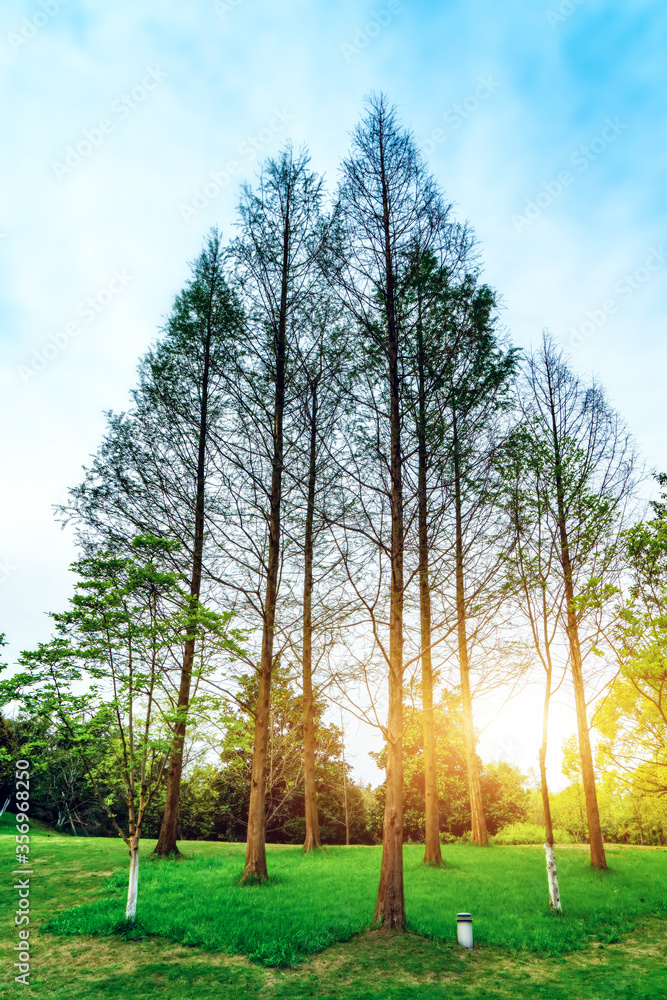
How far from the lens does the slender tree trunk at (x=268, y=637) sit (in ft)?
31.9

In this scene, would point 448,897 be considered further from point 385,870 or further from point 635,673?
point 635,673

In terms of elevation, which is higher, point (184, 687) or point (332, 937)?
point (184, 687)

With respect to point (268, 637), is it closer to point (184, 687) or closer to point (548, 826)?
point (184, 687)

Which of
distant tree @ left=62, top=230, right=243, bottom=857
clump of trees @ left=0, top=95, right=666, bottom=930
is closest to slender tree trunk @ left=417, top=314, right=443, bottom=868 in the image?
clump of trees @ left=0, top=95, right=666, bottom=930

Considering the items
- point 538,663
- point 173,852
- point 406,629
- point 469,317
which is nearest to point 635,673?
point 538,663

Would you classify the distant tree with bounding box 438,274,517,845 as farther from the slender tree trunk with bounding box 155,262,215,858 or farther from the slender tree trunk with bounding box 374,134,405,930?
the slender tree trunk with bounding box 155,262,215,858

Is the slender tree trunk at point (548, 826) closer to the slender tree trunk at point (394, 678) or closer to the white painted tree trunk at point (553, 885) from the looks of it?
the white painted tree trunk at point (553, 885)

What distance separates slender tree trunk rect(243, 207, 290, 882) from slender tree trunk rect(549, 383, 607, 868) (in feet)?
21.4

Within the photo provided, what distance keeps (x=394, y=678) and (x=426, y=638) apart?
237cm

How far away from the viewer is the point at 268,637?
1052 cm

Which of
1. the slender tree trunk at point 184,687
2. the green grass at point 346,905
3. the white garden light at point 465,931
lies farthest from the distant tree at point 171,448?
the white garden light at point 465,931

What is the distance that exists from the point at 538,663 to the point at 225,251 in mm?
11619

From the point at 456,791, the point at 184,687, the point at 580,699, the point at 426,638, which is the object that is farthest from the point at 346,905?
the point at 456,791

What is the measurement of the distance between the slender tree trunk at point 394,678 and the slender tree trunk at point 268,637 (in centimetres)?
266
